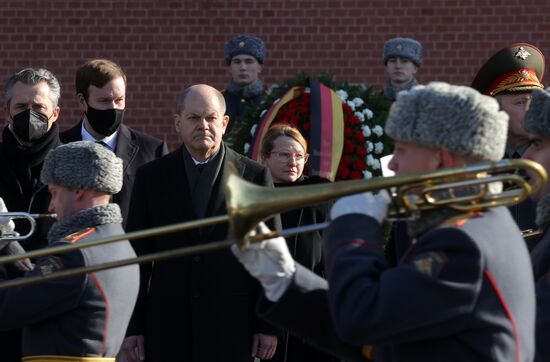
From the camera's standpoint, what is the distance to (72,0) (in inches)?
433

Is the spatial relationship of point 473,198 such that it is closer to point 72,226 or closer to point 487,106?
point 487,106

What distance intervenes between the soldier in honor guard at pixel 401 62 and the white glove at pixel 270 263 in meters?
5.19

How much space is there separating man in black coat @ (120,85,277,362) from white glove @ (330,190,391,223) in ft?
8.62

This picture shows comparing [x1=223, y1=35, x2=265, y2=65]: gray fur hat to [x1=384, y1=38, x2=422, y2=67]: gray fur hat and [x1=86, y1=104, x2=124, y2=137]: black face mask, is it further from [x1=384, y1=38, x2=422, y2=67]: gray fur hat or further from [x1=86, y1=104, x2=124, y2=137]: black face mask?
[x1=86, y1=104, x2=124, y2=137]: black face mask

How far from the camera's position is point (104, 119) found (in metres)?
6.59

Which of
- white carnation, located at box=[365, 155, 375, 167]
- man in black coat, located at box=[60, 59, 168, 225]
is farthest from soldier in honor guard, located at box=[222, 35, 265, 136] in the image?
man in black coat, located at box=[60, 59, 168, 225]

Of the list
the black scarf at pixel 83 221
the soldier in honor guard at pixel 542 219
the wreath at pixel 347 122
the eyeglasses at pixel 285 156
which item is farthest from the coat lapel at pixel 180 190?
the soldier in honor guard at pixel 542 219

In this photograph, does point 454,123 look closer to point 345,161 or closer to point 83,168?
point 83,168

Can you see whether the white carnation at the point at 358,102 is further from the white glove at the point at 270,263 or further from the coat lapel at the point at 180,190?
the white glove at the point at 270,263

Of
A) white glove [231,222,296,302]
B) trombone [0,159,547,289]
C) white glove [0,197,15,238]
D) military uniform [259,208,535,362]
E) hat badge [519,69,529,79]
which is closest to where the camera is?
military uniform [259,208,535,362]

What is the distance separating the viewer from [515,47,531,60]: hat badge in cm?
657

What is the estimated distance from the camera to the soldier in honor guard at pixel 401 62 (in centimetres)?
850

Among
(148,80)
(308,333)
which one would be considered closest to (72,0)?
(148,80)

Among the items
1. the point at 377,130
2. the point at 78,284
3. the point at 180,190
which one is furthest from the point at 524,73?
the point at 78,284
